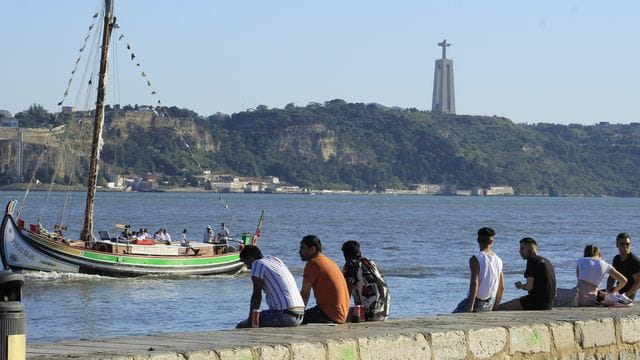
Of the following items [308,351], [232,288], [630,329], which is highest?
[308,351]

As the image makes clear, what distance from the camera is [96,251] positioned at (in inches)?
1810

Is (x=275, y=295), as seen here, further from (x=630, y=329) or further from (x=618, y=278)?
(x=618, y=278)

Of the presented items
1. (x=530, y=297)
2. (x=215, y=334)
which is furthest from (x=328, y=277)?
(x=530, y=297)

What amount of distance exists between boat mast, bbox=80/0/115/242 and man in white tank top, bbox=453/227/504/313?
102 feet

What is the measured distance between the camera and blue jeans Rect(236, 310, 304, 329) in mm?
12305

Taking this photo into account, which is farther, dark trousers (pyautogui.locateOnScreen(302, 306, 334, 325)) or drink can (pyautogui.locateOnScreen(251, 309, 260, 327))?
dark trousers (pyautogui.locateOnScreen(302, 306, 334, 325))

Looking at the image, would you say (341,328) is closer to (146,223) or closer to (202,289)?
(202,289)

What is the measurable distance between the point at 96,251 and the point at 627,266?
103ft

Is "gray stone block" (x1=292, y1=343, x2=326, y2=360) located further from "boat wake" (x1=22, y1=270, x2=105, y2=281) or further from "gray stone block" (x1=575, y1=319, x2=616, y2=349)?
"boat wake" (x1=22, y1=270, x2=105, y2=281)

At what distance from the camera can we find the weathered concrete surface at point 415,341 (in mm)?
9789

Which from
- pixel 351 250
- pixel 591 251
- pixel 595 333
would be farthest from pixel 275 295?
pixel 591 251

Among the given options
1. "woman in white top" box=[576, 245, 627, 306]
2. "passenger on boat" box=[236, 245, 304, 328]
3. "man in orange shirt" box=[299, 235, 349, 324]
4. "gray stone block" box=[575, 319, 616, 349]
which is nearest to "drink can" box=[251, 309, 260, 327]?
"passenger on boat" box=[236, 245, 304, 328]

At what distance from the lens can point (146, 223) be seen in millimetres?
103938

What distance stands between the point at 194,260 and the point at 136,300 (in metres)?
10.5
